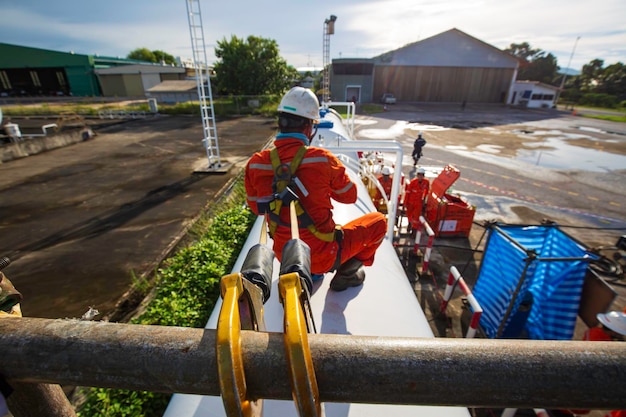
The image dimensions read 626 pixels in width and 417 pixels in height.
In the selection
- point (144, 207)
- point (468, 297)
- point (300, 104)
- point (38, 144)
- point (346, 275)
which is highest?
point (300, 104)

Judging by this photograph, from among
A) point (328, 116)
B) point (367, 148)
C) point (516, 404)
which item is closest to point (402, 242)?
point (367, 148)

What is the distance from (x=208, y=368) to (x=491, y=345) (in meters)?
0.61

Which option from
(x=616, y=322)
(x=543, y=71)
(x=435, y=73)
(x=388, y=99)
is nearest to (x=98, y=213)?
(x=616, y=322)

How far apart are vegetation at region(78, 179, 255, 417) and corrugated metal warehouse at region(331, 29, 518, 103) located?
37.0 m

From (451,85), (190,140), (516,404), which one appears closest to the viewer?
(516,404)

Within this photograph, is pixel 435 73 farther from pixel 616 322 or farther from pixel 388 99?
pixel 616 322

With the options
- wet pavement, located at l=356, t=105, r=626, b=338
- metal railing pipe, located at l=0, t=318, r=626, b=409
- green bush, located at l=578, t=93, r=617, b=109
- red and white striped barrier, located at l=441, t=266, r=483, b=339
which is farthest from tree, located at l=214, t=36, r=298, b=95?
green bush, located at l=578, t=93, r=617, b=109

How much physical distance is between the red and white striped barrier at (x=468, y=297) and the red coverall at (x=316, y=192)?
2061 mm

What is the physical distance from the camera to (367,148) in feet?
12.8

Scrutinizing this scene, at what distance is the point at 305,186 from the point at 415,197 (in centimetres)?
508

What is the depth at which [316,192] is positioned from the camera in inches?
99.1

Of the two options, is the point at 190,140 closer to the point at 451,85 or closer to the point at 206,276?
the point at 206,276

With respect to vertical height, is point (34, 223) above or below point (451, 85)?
below

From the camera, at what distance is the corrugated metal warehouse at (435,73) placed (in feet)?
124
